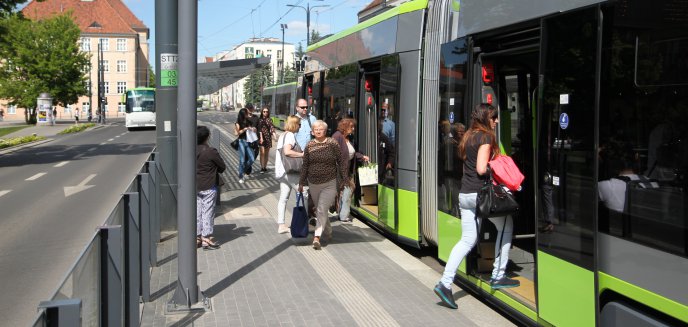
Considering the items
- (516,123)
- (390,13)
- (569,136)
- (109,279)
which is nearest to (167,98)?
(390,13)

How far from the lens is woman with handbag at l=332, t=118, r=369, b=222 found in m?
9.14

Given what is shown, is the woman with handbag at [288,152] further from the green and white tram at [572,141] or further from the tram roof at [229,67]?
the tram roof at [229,67]

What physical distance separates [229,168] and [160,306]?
14.9 m

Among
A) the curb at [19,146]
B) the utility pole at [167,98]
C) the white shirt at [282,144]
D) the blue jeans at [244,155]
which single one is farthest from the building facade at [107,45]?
the white shirt at [282,144]

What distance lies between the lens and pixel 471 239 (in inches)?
241

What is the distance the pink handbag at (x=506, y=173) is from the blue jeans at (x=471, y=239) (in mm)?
317

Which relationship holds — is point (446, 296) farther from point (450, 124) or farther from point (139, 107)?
point (139, 107)

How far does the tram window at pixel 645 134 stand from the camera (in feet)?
11.7

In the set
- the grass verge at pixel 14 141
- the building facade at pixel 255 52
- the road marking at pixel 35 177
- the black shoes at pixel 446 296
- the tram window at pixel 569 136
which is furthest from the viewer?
the building facade at pixel 255 52

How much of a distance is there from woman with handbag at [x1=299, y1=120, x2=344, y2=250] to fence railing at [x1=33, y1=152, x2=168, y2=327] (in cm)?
219

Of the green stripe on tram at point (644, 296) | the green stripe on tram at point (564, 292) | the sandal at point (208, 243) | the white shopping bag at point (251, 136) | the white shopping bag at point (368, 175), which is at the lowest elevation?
the sandal at point (208, 243)

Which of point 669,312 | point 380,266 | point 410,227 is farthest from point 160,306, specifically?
point 669,312

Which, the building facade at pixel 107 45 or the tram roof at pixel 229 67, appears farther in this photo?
the building facade at pixel 107 45

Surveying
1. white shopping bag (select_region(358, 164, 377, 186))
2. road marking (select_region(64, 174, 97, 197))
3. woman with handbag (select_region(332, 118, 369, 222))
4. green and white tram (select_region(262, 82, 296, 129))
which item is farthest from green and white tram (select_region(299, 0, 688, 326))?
green and white tram (select_region(262, 82, 296, 129))
